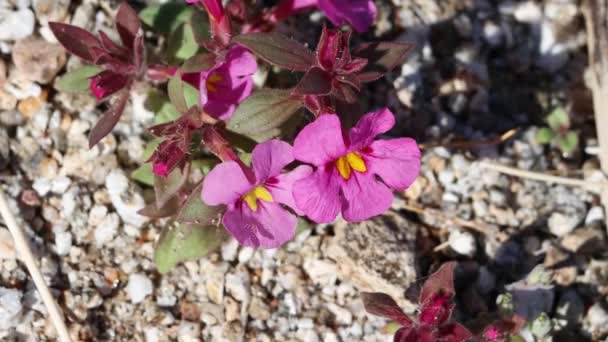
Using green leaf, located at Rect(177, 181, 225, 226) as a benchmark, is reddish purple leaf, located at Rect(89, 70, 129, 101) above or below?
above

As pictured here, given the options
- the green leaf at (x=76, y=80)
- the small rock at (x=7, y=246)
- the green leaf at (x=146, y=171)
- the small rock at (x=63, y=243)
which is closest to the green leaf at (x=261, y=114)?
the green leaf at (x=146, y=171)

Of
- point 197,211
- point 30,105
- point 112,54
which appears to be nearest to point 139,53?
point 112,54

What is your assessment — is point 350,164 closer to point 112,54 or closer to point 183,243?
point 183,243

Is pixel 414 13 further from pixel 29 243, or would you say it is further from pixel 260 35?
pixel 29 243

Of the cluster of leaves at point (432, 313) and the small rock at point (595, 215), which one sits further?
the small rock at point (595, 215)

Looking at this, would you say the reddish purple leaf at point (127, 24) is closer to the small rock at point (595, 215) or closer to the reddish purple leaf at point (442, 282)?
Answer: the reddish purple leaf at point (442, 282)

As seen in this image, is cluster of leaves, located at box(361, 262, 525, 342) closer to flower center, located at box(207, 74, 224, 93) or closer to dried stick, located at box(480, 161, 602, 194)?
dried stick, located at box(480, 161, 602, 194)

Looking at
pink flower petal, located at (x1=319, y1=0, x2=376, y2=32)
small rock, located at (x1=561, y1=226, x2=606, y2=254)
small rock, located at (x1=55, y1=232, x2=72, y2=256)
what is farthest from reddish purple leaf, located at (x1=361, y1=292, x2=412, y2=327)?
small rock, located at (x1=55, y1=232, x2=72, y2=256)

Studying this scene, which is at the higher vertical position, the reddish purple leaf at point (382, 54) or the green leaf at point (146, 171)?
the reddish purple leaf at point (382, 54)
